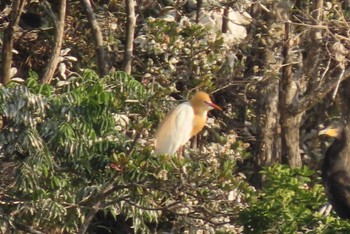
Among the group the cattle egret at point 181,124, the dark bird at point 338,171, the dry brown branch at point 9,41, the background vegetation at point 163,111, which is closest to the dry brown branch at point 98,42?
the background vegetation at point 163,111

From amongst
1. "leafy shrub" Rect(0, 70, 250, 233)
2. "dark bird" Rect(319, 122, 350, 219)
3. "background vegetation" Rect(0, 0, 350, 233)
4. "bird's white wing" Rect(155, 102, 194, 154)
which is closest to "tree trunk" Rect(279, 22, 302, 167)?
"background vegetation" Rect(0, 0, 350, 233)

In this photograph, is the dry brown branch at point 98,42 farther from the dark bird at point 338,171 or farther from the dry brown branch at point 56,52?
the dark bird at point 338,171

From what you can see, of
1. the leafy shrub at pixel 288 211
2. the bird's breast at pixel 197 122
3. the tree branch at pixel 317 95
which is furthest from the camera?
the tree branch at pixel 317 95

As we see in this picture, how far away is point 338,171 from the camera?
32.0 ft

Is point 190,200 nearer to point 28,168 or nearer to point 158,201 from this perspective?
point 158,201

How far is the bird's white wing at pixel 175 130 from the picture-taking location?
9.48 metres

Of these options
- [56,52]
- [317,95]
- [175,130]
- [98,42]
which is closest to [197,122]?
[175,130]

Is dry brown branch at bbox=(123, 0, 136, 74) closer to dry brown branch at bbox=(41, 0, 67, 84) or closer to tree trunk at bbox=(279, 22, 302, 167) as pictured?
dry brown branch at bbox=(41, 0, 67, 84)

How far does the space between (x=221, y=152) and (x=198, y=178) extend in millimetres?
984

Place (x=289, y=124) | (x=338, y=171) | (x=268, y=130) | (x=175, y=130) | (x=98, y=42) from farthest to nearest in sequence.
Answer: (x=268, y=130) → (x=289, y=124) → (x=98, y=42) → (x=338, y=171) → (x=175, y=130)

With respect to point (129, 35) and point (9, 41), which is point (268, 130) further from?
point (9, 41)

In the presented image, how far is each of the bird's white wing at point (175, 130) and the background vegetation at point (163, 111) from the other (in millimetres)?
108

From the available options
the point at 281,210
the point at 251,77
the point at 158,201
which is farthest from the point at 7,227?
the point at 251,77

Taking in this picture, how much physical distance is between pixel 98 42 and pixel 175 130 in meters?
1.69
